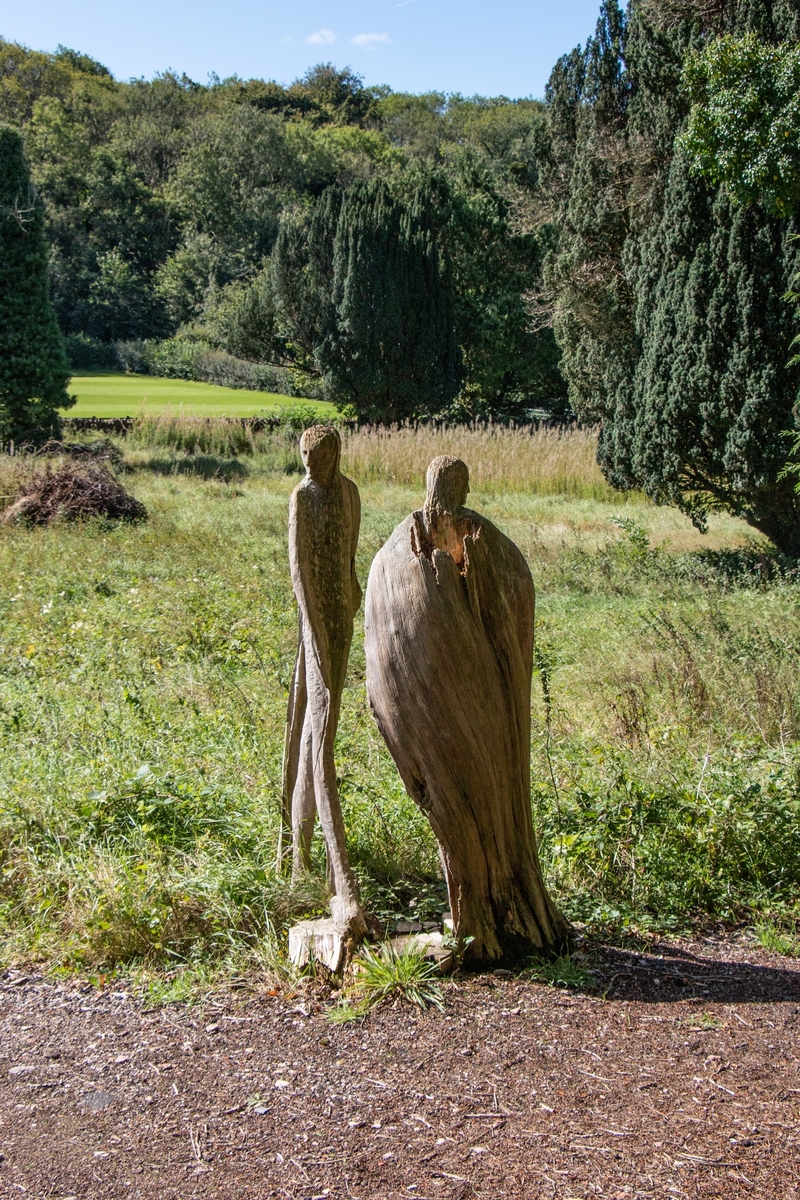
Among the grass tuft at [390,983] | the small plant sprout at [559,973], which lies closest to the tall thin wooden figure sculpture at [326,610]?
the grass tuft at [390,983]

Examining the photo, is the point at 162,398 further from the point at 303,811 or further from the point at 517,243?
the point at 303,811

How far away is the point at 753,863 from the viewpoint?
13.8 ft

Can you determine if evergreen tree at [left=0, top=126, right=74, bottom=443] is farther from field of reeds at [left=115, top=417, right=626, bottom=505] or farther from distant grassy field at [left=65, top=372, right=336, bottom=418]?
distant grassy field at [left=65, top=372, right=336, bottom=418]

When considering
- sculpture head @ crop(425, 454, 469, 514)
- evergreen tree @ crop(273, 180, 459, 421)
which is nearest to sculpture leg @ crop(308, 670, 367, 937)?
sculpture head @ crop(425, 454, 469, 514)

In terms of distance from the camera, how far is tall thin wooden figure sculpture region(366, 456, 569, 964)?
10.1 feet

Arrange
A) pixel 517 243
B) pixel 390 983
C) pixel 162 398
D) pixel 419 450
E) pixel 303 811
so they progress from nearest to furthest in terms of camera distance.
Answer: pixel 390 983 → pixel 303 811 → pixel 419 450 → pixel 517 243 → pixel 162 398

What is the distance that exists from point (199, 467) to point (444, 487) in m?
17.3

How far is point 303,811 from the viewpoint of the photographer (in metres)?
3.75

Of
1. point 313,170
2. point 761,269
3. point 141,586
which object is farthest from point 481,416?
point 313,170

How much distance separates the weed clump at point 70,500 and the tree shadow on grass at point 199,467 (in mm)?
4776

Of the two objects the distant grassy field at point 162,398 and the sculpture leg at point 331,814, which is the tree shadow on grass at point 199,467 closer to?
the distant grassy field at point 162,398

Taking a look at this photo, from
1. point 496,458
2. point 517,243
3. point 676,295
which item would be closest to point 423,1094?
point 676,295

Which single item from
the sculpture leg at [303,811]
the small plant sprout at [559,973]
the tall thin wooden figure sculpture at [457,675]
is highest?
the tall thin wooden figure sculpture at [457,675]

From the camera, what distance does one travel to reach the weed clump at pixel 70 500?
13.2 metres
